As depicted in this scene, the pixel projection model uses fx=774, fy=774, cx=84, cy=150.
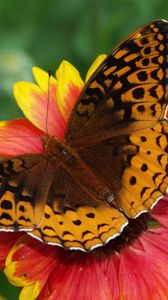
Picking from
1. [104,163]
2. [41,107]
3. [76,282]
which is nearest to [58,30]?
[41,107]

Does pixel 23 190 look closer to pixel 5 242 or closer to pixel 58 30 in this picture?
pixel 5 242

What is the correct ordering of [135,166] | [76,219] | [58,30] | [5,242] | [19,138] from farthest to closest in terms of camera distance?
[58,30] < [19,138] < [5,242] < [135,166] < [76,219]

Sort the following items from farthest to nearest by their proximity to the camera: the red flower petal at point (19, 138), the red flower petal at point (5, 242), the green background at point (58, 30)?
the green background at point (58, 30), the red flower petal at point (19, 138), the red flower petal at point (5, 242)

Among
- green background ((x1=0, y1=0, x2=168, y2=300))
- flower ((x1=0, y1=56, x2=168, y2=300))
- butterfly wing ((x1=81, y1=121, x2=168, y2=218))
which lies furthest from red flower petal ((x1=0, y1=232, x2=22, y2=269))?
green background ((x1=0, y1=0, x2=168, y2=300))

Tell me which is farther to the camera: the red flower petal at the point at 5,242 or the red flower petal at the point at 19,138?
the red flower petal at the point at 19,138

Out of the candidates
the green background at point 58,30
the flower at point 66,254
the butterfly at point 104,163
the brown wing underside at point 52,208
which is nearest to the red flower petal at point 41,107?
the flower at point 66,254

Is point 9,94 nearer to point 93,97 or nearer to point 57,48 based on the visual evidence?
point 57,48

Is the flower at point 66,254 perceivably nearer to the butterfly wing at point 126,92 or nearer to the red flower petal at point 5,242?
the red flower petal at point 5,242
